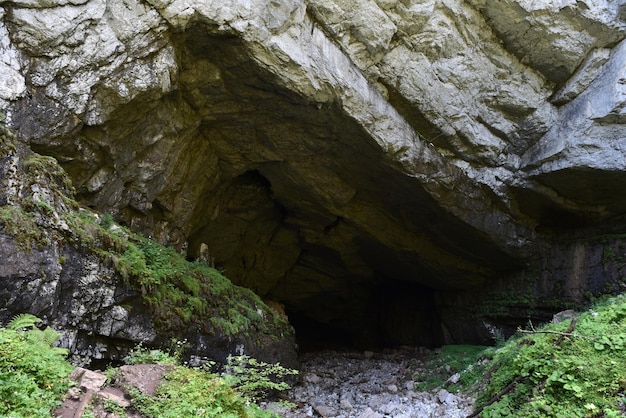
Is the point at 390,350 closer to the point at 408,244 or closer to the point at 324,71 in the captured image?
the point at 408,244

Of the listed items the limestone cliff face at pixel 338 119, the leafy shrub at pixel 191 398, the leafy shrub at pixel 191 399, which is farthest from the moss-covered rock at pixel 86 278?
the leafy shrub at pixel 191 399

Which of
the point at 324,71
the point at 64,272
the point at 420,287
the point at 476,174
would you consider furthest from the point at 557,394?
the point at 420,287

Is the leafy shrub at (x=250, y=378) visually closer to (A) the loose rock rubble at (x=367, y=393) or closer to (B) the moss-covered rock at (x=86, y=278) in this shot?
(A) the loose rock rubble at (x=367, y=393)

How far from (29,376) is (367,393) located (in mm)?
6610

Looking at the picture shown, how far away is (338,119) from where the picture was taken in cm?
885

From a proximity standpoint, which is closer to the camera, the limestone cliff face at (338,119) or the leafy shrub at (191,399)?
the leafy shrub at (191,399)

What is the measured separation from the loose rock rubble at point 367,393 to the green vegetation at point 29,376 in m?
4.17

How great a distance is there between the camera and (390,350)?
15.3m

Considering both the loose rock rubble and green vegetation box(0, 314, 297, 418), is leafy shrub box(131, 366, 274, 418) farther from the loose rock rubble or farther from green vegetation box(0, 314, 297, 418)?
the loose rock rubble

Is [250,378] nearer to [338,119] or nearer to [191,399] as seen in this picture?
[191,399]

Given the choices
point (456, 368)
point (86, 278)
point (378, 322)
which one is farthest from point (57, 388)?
point (378, 322)

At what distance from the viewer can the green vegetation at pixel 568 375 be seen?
397 centimetres

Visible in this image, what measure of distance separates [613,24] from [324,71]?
6065 mm

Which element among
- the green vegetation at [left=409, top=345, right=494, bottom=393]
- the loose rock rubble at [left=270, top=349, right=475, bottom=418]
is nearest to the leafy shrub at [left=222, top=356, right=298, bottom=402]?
the loose rock rubble at [left=270, top=349, right=475, bottom=418]
